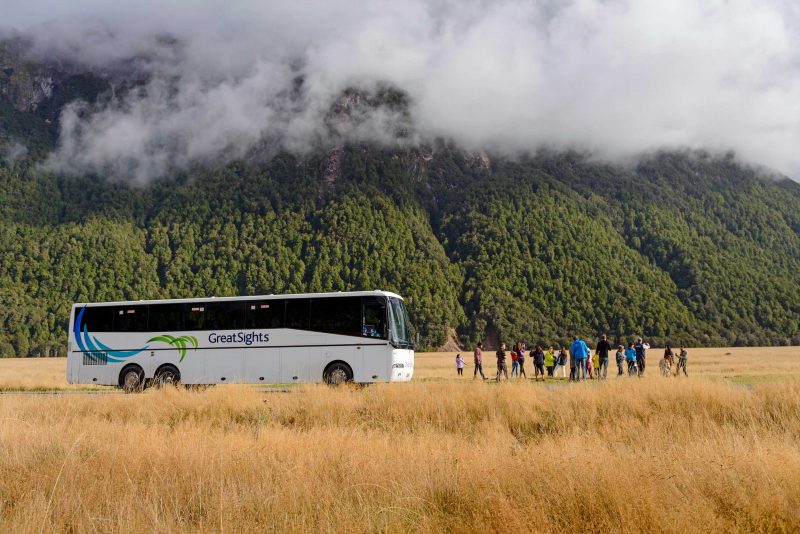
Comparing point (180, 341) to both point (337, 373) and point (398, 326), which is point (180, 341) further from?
point (398, 326)

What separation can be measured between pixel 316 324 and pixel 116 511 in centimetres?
1691

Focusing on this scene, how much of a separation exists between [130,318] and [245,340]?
17.3 feet

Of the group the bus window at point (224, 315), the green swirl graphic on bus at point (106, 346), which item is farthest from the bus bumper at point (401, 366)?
the green swirl graphic on bus at point (106, 346)

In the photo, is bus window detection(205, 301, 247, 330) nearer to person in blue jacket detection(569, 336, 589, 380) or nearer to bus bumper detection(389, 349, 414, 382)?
bus bumper detection(389, 349, 414, 382)

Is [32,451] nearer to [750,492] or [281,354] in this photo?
[750,492]

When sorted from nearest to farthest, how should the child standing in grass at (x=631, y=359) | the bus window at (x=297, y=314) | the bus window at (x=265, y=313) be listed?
the bus window at (x=297, y=314) → the bus window at (x=265, y=313) → the child standing in grass at (x=631, y=359)

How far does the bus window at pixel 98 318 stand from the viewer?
2570cm

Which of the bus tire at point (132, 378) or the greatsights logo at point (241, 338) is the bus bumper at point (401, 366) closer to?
the greatsights logo at point (241, 338)

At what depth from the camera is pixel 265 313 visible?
947 inches

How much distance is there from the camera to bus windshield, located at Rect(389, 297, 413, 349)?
75.2 feet

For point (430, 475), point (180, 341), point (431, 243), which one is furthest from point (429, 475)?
point (431, 243)

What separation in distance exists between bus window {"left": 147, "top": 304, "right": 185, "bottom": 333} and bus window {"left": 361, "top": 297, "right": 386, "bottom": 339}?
7.78m

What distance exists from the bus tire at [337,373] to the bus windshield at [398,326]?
197cm

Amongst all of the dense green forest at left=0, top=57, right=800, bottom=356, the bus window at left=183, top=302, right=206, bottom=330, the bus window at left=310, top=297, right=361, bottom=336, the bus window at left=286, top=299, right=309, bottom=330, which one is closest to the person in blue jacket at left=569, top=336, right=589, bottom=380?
the bus window at left=310, top=297, right=361, bottom=336
